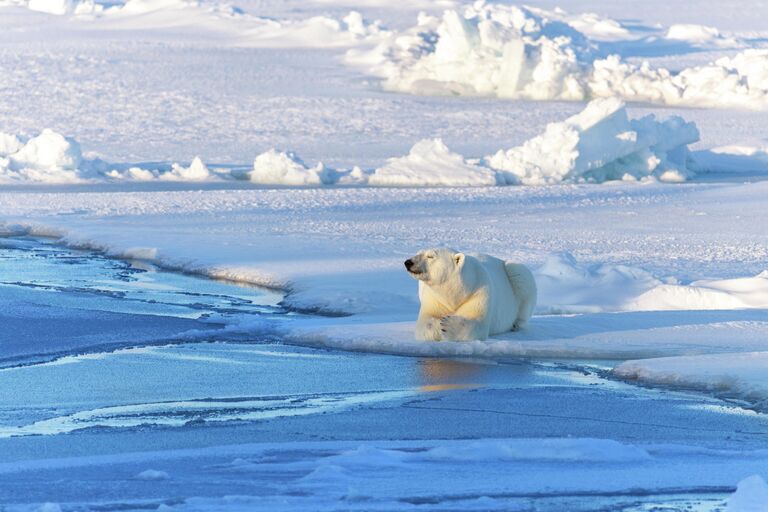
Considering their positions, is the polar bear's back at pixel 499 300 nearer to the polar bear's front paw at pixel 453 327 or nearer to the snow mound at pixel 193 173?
the polar bear's front paw at pixel 453 327

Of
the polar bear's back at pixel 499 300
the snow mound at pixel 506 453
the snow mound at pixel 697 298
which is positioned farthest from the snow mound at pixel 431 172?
the snow mound at pixel 506 453

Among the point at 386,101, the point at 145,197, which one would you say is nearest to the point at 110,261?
the point at 145,197

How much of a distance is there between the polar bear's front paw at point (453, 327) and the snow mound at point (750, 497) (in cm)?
311

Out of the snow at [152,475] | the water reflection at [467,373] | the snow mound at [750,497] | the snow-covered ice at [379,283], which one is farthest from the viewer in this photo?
the water reflection at [467,373]

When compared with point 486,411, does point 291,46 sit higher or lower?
higher

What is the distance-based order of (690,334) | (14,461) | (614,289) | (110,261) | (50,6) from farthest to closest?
(50,6), (110,261), (614,289), (690,334), (14,461)

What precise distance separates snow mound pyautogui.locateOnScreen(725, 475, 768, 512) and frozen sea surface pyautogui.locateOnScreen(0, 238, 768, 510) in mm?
133

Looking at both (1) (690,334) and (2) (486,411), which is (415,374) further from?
(1) (690,334)

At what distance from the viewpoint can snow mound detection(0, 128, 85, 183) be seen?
1705 cm

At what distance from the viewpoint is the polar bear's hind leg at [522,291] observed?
8062 millimetres

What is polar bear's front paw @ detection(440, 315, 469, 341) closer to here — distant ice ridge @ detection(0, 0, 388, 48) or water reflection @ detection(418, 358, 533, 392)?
water reflection @ detection(418, 358, 533, 392)

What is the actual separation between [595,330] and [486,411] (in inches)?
74.4

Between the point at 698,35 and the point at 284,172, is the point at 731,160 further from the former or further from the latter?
the point at 698,35

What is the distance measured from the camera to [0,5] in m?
39.9
